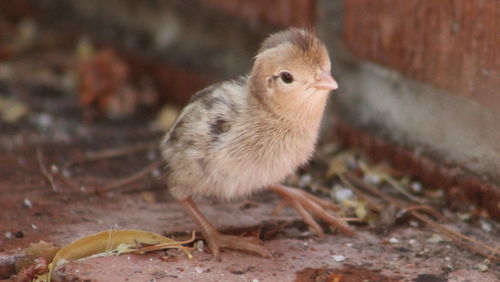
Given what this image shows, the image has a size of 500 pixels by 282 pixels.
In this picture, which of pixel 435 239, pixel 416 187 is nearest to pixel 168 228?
pixel 435 239

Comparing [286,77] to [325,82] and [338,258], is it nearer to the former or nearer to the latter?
[325,82]

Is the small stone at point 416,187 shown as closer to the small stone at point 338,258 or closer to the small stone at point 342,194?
the small stone at point 342,194

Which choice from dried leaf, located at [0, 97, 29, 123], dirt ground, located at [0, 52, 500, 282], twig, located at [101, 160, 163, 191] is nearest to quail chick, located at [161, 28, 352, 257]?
dirt ground, located at [0, 52, 500, 282]

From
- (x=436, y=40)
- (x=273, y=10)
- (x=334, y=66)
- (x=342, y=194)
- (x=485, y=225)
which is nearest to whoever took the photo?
(x=485, y=225)

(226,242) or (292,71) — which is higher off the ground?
(292,71)

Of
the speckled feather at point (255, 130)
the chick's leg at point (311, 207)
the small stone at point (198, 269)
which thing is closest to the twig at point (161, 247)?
the small stone at point (198, 269)

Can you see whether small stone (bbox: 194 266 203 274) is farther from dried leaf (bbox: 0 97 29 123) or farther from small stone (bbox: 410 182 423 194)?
dried leaf (bbox: 0 97 29 123)

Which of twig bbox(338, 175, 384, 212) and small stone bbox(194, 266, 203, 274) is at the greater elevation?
twig bbox(338, 175, 384, 212)

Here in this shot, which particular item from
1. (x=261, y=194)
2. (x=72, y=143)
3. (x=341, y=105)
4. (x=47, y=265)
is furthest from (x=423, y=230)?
(x=72, y=143)
